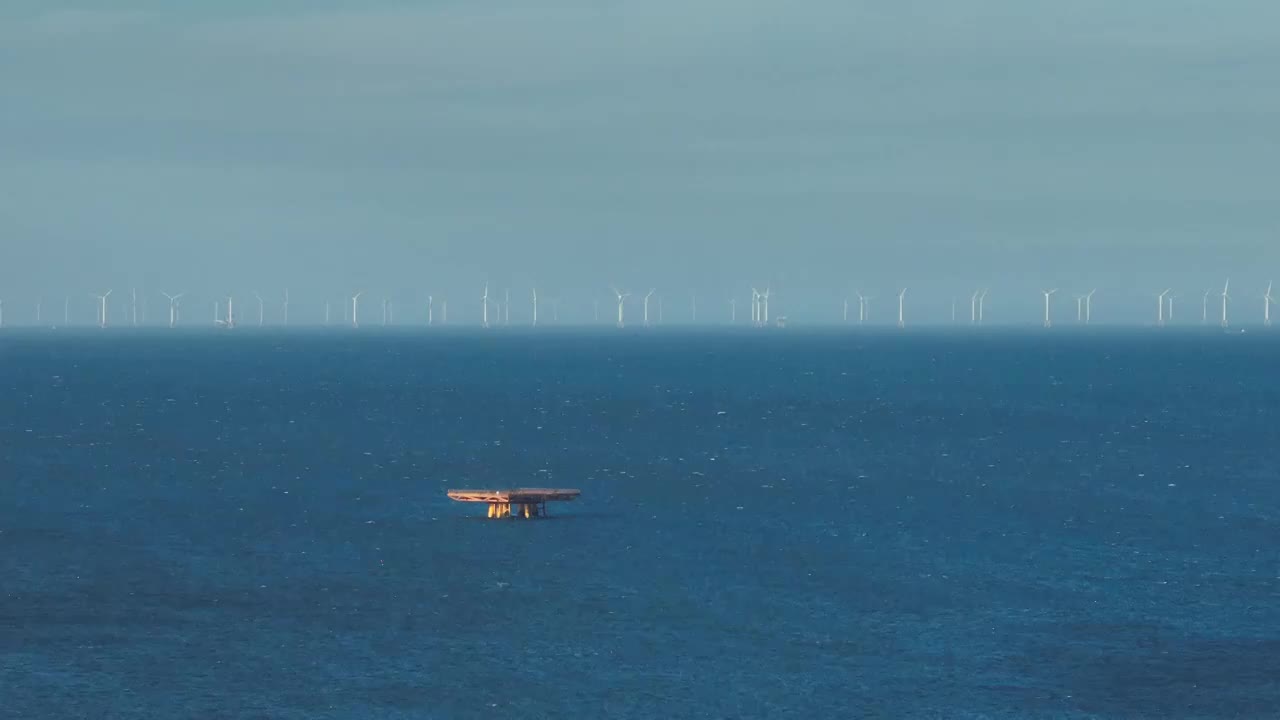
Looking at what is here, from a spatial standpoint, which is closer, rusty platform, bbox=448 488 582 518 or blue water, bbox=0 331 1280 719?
blue water, bbox=0 331 1280 719

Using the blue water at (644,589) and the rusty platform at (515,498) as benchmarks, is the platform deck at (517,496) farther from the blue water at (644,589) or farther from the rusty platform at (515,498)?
the blue water at (644,589)

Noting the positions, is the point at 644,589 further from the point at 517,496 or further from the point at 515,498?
the point at 515,498

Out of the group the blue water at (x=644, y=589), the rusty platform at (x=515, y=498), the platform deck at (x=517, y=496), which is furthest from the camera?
the rusty platform at (x=515, y=498)

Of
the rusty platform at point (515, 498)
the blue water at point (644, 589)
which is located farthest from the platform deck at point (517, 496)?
the blue water at point (644, 589)

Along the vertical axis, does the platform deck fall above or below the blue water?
above

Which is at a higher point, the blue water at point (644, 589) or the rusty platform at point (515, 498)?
the rusty platform at point (515, 498)

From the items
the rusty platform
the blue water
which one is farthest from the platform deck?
Answer: the blue water

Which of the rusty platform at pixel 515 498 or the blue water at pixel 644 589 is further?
the rusty platform at pixel 515 498

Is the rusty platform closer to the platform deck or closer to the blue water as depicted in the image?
the platform deck

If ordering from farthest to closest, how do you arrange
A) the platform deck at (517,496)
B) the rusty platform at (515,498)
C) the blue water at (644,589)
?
the rusty platform at (515,498) → the platform deck at (517,496) → the blue water at (644,589)
